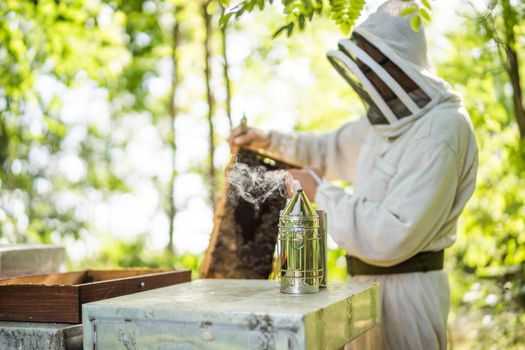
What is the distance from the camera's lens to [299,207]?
1.77 metres

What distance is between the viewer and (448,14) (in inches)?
190

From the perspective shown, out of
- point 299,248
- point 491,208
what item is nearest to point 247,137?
point 299,248

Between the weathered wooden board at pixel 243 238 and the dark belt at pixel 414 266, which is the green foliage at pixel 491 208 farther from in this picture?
the weathered wooden board at pixel 243 238

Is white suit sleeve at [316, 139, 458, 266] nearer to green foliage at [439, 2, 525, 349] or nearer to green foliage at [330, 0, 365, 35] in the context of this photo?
green foliage at [330, 0, 365, 35]

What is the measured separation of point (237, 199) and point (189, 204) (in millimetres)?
5001

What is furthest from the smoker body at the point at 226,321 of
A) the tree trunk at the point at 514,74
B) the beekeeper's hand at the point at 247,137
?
the tree trunk at the point at 514,74

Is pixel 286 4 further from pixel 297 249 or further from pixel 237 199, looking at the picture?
pixel 237 199

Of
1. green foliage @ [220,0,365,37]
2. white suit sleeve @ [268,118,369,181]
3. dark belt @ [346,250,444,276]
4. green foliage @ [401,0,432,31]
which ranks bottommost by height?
dark belt @ [346,250,444,276]

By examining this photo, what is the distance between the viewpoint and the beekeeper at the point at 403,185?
2.35m

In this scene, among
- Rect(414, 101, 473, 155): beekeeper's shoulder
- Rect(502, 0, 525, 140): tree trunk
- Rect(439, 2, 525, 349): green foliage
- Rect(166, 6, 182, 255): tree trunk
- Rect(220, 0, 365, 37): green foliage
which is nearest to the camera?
Rect(220, 0, 365, 37): green foliage

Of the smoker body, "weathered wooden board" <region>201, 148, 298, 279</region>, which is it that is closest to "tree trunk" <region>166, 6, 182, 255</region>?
Answer: "weathered wooden board" <region>201, 148, 298, 279</region>

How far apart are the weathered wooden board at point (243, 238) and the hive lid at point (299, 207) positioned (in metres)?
1.05

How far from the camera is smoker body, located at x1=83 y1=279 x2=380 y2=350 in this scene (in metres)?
1.38

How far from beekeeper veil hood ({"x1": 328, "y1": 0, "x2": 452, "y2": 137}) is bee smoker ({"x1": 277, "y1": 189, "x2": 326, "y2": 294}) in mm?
965
